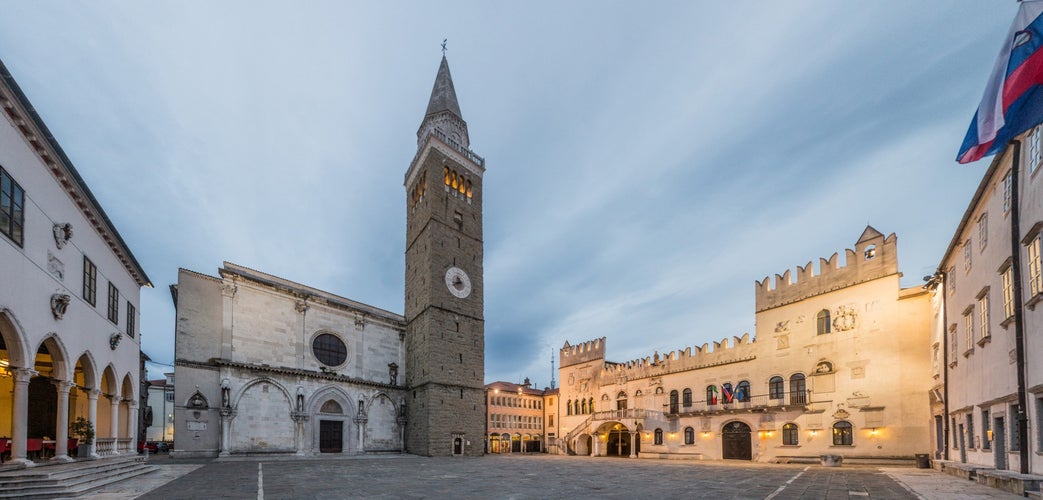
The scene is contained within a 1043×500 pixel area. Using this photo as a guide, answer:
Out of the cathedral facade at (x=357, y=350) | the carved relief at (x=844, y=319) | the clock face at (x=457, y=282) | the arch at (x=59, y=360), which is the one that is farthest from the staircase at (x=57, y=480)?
the carved relief at (x=844, y=319)

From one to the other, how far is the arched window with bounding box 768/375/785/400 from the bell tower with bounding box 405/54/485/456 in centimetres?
2061

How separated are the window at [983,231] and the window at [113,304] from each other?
100ft

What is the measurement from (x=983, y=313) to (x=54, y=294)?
90.3 ft

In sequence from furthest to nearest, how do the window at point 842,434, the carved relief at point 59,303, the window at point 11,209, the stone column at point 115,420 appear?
1. the window at point 842,434
2. the stone column at point 115,420
3. the carved relief at point 59,303
4. the window at point 11,209

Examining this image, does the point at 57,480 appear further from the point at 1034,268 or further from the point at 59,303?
the point at 1034,268

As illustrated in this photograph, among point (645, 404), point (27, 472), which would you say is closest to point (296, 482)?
point (27, 472)

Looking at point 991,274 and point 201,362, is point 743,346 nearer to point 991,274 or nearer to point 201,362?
point 991,274

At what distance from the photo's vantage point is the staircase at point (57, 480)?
11.4 metres

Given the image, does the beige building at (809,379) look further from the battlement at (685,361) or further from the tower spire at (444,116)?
the tower spire at (444,116)

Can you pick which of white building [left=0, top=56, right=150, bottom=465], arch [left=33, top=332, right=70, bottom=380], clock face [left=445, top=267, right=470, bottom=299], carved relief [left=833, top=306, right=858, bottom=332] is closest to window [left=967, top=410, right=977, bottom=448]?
carved relief [left=833, top=306, right=858, bottom=332]

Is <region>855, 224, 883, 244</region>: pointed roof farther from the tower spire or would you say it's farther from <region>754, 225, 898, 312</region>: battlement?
the tower spire

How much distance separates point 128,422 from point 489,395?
129 ft

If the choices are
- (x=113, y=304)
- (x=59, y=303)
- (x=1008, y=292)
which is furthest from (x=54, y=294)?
(x=1008, y=292)

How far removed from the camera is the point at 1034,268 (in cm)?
1226
